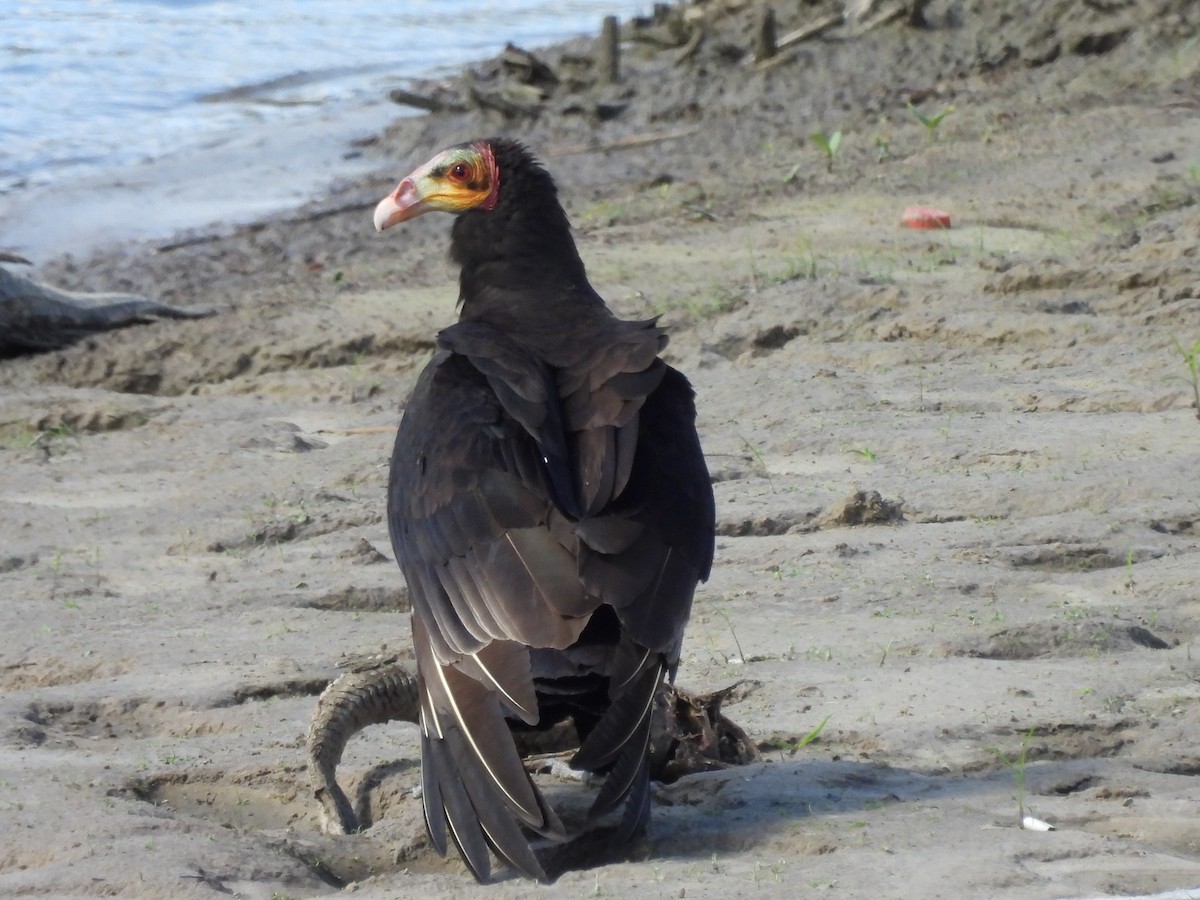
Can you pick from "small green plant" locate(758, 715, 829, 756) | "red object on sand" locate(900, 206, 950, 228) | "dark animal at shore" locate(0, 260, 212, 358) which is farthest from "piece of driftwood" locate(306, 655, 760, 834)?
"dark animal at shore" locate(0, 260, 212, 358)

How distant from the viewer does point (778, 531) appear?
475 cm

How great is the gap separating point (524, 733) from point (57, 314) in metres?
5.34

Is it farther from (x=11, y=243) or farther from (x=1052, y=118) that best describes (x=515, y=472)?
(x=11, y=243)

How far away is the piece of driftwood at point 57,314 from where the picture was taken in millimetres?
7898

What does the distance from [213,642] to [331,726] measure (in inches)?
37.8

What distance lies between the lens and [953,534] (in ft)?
14.8

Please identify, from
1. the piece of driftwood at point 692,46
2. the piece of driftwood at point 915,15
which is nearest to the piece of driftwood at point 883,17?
the piece of driftwood at point 915,15

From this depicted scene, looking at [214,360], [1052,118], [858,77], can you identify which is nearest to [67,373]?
[214,360]

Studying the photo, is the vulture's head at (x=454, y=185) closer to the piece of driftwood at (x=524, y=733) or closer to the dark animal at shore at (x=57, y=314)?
the piece of driftwood at (x=524, y=733)

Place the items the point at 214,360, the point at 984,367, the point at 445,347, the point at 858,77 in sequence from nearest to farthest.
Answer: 1. the point at 445,347
2. the point at 984,367
3. the point at 214,360
4. the point at 858,77

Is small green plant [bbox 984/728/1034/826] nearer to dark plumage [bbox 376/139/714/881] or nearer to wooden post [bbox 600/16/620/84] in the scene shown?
dark plumage [bbox 376/139/714/881]

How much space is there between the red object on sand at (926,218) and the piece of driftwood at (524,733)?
4.81 meters

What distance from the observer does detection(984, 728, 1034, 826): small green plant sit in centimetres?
289

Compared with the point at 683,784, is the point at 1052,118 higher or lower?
higher
